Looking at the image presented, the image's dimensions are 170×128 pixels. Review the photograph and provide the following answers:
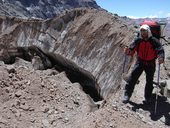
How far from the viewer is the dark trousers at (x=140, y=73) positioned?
31.4ft

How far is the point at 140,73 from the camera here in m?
9.83

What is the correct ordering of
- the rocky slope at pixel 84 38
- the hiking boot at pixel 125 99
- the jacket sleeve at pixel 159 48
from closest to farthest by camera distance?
the jacket sleeve at pixel 159 48 → the hiking boot at pixel 125 99 → the rocky slope at pixel 84 38

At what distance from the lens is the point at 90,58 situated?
647 inches

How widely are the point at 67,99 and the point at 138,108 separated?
4.03 metres

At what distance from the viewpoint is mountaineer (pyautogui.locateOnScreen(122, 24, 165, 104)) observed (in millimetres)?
9039

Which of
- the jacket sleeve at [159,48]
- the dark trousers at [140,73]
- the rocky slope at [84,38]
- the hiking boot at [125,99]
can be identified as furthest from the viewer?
the rocky slope at [84,38]

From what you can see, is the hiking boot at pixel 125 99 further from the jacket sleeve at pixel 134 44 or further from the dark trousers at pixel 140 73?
the jacket sleeve at pixel 134 44

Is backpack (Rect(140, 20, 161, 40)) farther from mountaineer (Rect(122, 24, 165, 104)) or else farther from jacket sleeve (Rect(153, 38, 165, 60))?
jacket sleeve (Rect(153, 38, 165, 60))

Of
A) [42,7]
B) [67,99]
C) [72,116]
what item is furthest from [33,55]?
[42,7]

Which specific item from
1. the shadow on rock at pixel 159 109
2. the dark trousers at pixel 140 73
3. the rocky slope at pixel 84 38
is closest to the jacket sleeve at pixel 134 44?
the dark trousers at pixel 140 73

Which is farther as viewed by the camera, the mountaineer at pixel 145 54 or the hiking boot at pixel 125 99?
the hiking boot at pixel 125 99

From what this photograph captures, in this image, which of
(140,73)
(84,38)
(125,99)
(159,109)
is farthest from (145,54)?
(84,38)

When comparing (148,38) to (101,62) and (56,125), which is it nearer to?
(56,125)

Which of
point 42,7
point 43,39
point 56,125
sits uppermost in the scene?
point 42,7
